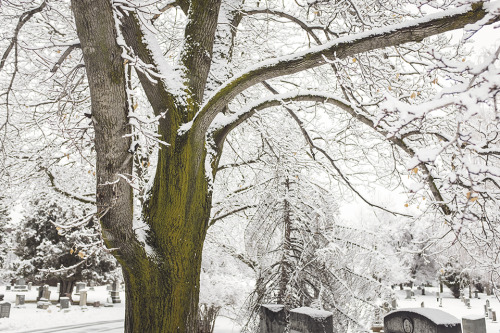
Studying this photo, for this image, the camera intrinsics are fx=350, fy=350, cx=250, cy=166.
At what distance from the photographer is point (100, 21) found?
9.46ft

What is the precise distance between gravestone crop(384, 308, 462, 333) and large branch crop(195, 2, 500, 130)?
3.68m

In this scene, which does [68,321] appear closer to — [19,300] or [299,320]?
[19,300]

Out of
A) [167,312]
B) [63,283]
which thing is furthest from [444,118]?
[63,283]

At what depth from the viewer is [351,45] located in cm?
304

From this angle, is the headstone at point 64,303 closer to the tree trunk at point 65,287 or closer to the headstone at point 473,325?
the tree trunk at point 65,287

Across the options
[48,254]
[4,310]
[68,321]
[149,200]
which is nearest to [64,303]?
[68,321]

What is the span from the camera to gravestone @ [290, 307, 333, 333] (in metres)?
4.40

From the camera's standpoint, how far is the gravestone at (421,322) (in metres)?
4.51

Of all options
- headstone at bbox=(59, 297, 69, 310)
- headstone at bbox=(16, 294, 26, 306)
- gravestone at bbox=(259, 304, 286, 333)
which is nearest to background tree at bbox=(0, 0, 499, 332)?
gravestone at bbox=(259, 304, 286, 333)

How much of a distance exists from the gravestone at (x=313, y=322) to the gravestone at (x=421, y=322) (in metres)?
1.37

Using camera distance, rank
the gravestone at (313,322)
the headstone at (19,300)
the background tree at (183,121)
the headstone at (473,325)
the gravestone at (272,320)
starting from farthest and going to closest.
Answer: the headstone at (19,300), the headstone at (473,325), the gravestone at (272,320), the gravestone at (313,322), the background tree at (183,121)

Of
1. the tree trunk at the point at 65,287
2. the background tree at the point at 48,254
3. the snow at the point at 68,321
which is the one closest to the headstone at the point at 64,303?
the snow at the point at 68,321

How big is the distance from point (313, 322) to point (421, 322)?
1669 mm

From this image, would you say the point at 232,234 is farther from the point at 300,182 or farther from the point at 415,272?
the point at 415,272
